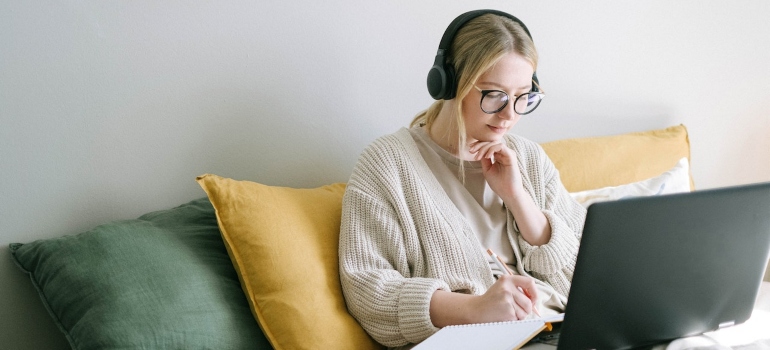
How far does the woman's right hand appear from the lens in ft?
4.49

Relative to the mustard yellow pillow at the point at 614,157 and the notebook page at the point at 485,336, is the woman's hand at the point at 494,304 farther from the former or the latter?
the mustard yellow pillow at the point at 614,157

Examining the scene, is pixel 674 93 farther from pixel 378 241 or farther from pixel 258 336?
pixel 258 336

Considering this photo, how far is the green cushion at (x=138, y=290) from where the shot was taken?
4.55ft

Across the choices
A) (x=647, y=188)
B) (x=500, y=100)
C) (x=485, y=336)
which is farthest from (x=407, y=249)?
(x=647, y=188)

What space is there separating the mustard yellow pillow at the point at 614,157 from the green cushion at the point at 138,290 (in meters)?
1.03

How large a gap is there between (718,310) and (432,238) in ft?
1.87

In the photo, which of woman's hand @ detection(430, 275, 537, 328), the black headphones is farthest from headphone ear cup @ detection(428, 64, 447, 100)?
woman's hand @ detection(430, 275, 537, 328)

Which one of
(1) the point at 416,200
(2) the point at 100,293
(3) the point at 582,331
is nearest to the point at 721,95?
(1) the point at 416,200

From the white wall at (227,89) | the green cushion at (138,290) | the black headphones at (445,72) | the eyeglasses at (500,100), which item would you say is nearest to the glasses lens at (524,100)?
the eyeglasses at (500,100)

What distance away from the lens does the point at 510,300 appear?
1.37m

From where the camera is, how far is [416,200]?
1644 millimetres

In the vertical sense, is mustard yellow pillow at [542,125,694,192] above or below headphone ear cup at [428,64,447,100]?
below

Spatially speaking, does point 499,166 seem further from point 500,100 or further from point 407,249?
point 407,249

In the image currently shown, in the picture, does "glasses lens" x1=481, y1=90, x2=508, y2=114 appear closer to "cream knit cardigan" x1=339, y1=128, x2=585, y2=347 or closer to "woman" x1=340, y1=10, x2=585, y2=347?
"woman" x1=340, y1=10, x2=585, y2=347
